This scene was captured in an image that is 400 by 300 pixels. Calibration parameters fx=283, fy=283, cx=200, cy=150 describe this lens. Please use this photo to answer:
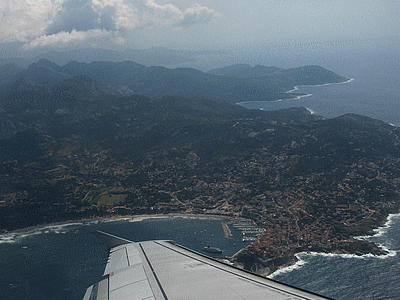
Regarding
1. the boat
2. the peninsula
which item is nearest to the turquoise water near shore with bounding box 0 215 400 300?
the boat

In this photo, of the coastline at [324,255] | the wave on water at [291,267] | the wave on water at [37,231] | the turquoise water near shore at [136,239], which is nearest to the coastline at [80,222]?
the wave on water at [37,231]

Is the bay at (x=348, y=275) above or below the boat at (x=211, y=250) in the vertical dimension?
above

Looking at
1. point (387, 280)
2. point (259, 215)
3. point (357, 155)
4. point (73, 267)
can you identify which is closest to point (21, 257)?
point (73, 267)

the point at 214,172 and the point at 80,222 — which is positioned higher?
the point at 214,172

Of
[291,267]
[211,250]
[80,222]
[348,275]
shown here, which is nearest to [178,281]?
[291,267]

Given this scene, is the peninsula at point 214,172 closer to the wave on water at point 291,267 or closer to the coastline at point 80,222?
the wave on water at point 291,267

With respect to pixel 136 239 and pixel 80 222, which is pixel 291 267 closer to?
pixel 136 239

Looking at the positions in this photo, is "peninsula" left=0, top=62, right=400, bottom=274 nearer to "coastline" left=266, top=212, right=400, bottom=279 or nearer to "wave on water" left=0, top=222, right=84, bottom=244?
"coastline" left=266, top=212, right=400, bottom=279

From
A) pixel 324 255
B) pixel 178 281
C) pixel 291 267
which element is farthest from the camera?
pixel 324 255
